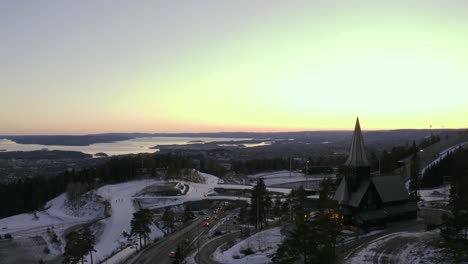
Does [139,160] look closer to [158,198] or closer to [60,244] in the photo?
[158,198]

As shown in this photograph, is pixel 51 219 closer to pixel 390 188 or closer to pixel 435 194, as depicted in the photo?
pixel 390 188

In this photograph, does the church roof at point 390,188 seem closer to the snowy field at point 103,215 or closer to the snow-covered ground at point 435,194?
the snow-covered ground at point 435,194

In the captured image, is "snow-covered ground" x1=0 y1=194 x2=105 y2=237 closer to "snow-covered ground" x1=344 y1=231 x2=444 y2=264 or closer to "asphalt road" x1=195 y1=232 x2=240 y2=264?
"asphalt road" x1=195 y1=232 x2=240 y2=264

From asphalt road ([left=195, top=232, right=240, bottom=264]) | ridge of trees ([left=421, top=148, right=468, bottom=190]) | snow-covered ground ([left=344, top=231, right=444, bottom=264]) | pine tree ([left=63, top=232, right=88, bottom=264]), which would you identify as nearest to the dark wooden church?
snow-covered ground ([left=344, top=231, right=444, bottom=264])

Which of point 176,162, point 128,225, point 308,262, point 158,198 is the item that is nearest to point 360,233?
point 308,262

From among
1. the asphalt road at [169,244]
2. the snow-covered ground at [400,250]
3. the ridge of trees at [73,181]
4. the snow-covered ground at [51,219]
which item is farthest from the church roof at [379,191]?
the ridge of trees at [73,181]
